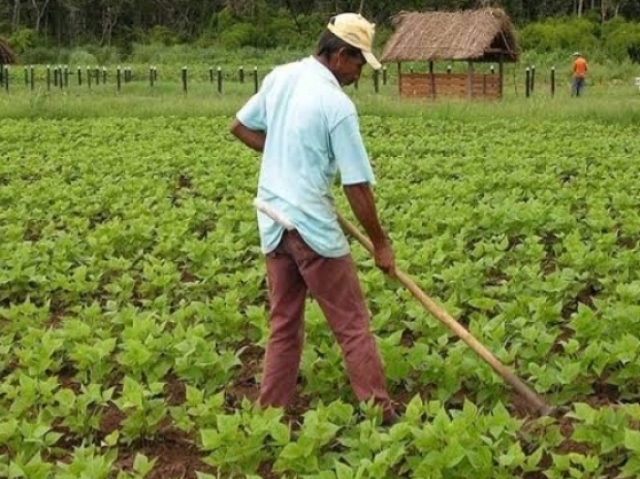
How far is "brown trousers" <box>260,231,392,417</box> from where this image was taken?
171 inches

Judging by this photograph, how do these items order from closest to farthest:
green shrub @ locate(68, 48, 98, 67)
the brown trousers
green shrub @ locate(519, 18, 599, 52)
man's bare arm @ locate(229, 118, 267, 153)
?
the brown trousers → man's bare arm @ locate(229, 118, 267, 153) → green shrub @ locate(519, 18, 599, 52) → green shrub @ locate(68, 48, 98, 67)

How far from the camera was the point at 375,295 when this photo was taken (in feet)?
20.6

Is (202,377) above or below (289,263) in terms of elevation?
below

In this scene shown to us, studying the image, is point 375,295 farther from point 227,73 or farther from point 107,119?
point 227,73

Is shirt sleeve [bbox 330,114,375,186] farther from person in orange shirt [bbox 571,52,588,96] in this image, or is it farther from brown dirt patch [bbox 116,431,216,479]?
person in orange shirt [bbox 571,52,588,96]

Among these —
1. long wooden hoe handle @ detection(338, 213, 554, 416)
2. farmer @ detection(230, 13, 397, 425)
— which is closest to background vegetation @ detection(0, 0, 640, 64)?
long wooden hoe handle @ detection(338, 213, 554, 416)

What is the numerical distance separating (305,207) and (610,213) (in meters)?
5.48

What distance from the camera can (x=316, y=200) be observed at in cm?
432

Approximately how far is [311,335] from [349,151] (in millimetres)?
1638

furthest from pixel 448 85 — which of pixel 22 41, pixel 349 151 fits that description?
pixel 22 41

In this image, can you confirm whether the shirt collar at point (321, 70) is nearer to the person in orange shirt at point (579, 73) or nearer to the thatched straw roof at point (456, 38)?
the thatched straw roof at point (456, 38)

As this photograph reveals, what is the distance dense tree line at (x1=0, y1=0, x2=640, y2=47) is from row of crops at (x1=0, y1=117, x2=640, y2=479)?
39197mm

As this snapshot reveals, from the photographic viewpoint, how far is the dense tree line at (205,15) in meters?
50.8

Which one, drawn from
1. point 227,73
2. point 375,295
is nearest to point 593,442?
point 375,295
